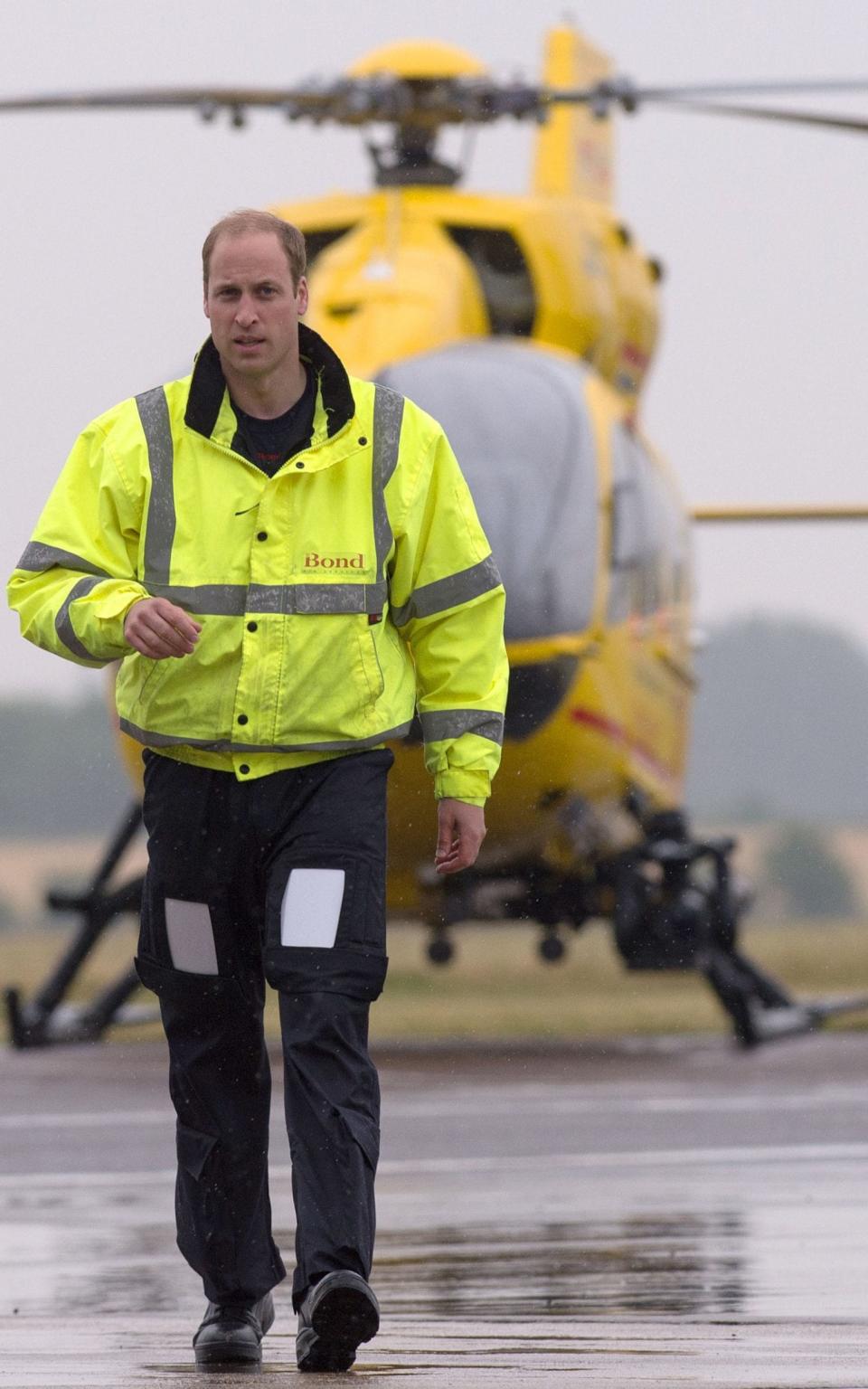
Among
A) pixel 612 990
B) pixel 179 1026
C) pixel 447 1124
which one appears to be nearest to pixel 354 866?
pixel 179 1026

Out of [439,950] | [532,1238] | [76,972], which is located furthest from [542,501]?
[532,1238]

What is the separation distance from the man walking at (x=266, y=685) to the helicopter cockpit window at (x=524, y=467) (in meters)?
8.12

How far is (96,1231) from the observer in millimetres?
6328

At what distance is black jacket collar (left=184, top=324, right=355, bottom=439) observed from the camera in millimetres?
4090

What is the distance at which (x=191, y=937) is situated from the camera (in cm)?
408

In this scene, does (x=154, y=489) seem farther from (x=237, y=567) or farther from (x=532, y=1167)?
(x=532, y=1167)

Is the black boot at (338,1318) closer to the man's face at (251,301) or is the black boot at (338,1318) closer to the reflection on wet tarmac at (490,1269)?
the reflection on wet tarmac at (490,1269)

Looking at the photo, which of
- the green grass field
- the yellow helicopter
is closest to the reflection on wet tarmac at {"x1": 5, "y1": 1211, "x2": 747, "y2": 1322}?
the yellow helicopter

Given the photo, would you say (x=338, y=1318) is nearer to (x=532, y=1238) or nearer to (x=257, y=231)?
(x=257, y=231)

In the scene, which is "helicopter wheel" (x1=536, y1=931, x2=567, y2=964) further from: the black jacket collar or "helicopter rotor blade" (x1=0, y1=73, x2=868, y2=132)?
the black jacket collar

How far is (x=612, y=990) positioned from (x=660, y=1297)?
1215 inches

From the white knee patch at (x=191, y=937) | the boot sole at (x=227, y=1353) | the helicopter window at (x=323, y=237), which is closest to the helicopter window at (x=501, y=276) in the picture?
the helicopter window at (x=323, y=237)

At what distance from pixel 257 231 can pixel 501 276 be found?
437 inches

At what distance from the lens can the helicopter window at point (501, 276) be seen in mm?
14906
